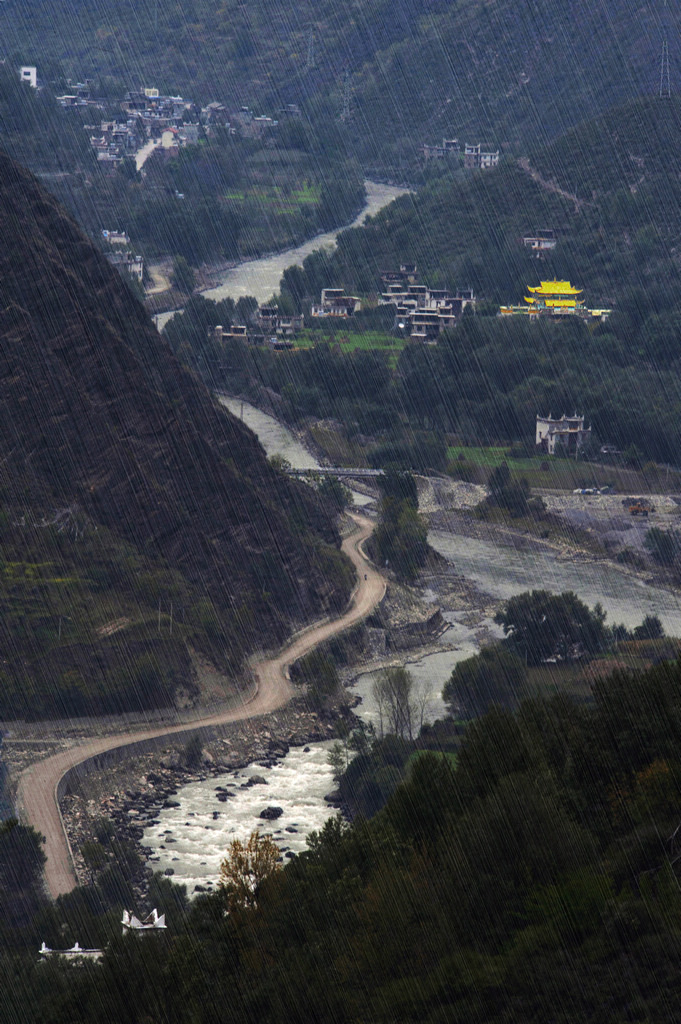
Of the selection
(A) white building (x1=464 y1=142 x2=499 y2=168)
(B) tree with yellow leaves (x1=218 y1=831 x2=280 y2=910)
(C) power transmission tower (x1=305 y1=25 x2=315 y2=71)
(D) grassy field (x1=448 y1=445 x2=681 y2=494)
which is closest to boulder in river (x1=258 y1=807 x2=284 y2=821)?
(B) tree with yellow leaves (x1=218 y1=831 x2=280 y2=910)

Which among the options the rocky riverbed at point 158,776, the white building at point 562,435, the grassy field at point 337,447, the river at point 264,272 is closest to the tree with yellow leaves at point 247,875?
the rocky riverbed at point 158,776

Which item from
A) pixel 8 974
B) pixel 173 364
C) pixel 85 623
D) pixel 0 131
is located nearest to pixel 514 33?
pixel 0 131

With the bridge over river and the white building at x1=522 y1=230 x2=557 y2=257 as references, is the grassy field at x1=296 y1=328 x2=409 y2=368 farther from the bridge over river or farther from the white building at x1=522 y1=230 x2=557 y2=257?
the white building at x1=522 y1=230 x2=557 y2=257

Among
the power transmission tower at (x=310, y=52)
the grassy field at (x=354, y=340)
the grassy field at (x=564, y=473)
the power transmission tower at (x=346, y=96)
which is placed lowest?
the grassy field at (x=564, y=473)

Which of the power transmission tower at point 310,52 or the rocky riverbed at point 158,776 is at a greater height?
the power transmission tower at point 310,52

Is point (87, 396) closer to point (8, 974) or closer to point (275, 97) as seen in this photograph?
point (8, 974)

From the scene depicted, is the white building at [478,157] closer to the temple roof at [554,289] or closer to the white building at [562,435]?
the temple roof at [554,289]
